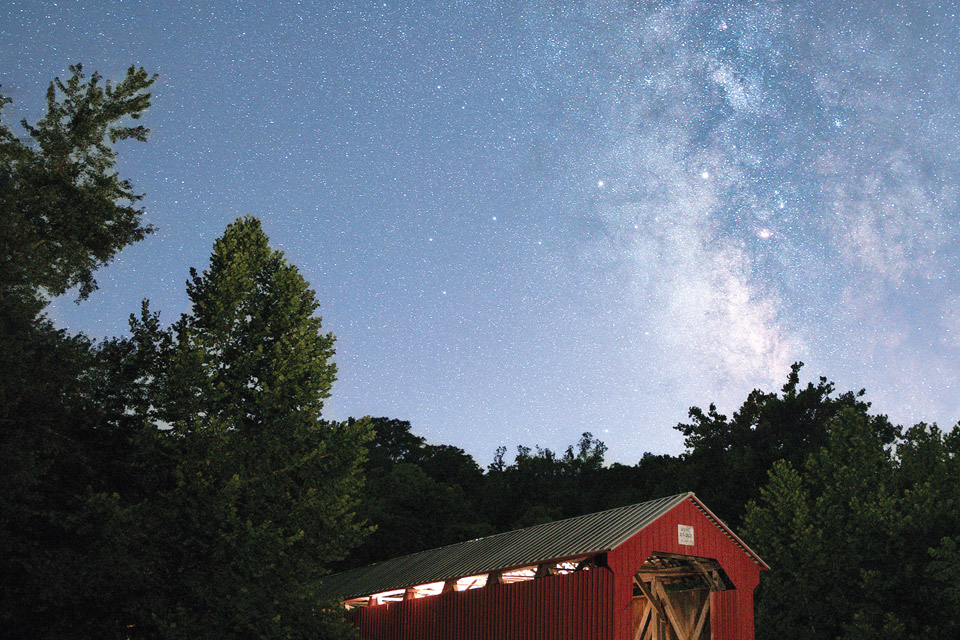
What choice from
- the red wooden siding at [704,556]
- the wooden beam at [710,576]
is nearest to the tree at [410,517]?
the wooden beam at [710,576]

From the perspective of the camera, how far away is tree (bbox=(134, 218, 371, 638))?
20953 mm

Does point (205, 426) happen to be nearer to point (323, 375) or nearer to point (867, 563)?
point (323, 375)

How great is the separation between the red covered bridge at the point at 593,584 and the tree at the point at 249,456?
2581mm

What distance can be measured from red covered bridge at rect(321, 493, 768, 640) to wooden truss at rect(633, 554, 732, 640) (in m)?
0.03

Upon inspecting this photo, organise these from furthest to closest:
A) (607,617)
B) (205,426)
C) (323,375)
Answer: (323,375) < (205,426) < (607,617)

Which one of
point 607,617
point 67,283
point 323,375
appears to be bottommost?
point 607,617

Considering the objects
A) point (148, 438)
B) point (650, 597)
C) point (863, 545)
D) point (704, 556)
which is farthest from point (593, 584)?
point (863, 545)

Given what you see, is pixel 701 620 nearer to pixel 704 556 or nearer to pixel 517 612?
pixel 704 556

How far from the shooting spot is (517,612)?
20922mm

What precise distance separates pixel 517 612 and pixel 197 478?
909 cm

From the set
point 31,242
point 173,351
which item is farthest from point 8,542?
point 31,242

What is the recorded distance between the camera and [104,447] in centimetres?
2397

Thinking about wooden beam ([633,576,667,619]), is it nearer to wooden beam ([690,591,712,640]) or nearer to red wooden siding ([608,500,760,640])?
wooden beam ([690,591,712,640])

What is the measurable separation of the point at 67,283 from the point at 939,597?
29538 millimetres
